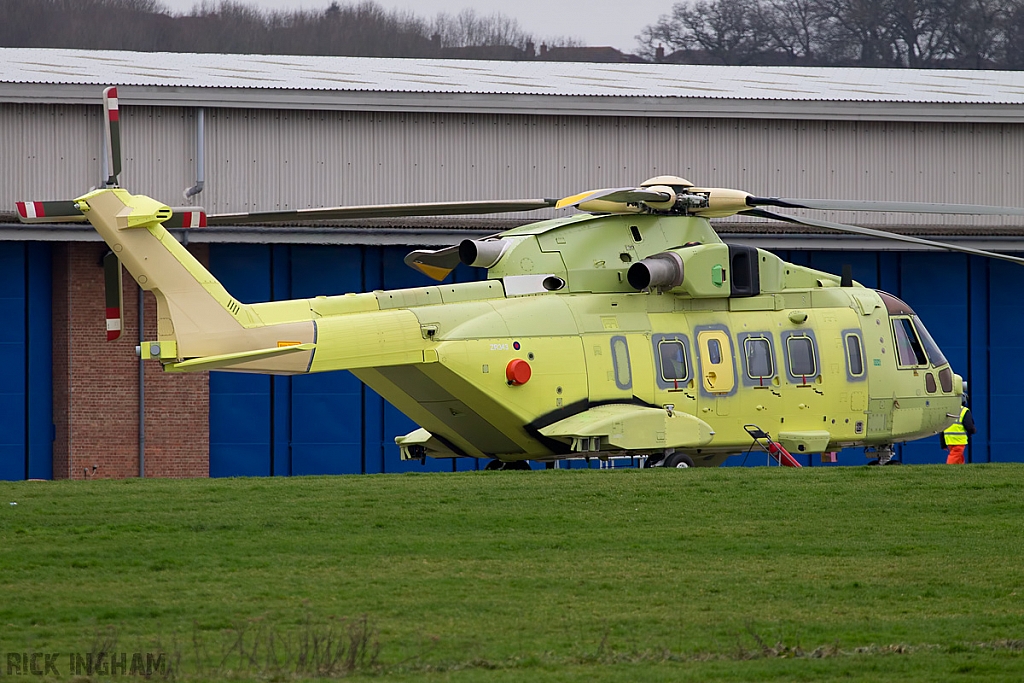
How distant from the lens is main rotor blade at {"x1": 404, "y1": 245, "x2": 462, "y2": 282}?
22047mm

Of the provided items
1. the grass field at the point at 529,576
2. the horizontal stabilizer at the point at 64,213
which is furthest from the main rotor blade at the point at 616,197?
the horizontal stabilizer at the point at 64,213

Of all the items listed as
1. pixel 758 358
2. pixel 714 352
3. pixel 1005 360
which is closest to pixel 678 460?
pixel 714 352

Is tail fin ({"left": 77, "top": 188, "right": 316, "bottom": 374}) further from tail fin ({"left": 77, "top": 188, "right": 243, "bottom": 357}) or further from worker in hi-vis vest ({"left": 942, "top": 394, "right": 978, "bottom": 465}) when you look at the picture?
worker in hi-vis vest ({"left": 942, "top": 394, "right": 978, "bottom": 465})

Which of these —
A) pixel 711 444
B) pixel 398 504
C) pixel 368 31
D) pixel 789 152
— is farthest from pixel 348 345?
pixel 368 31

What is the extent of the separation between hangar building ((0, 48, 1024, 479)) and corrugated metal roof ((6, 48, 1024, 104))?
181 millimetres

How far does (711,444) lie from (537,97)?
13214 mm

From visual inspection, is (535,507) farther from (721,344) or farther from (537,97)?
(537,97)

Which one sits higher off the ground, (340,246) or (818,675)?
(340,246)

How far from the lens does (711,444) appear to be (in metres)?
22.0

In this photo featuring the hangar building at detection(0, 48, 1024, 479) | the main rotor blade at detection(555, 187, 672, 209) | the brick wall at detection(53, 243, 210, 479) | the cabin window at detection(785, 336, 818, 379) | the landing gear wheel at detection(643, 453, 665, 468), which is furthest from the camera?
the hangar building at detection(0, 48, 1024, 479)

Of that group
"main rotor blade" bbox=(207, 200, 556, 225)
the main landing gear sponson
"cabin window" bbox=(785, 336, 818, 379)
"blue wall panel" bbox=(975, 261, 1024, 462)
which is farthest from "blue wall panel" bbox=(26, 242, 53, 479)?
"blue wall panel" bbox=(975, 261, 1024, 462)

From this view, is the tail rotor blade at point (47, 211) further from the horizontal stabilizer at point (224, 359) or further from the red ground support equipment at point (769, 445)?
the red ground support equipment at point (769, 445)

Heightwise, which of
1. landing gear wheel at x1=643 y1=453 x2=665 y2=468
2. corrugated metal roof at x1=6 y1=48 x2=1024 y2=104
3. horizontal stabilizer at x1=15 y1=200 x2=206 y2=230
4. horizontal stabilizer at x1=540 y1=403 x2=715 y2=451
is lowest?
landing gear wheel at x1=643 y1=453 x2=665 y2=468

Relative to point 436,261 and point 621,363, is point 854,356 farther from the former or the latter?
point 436,261
